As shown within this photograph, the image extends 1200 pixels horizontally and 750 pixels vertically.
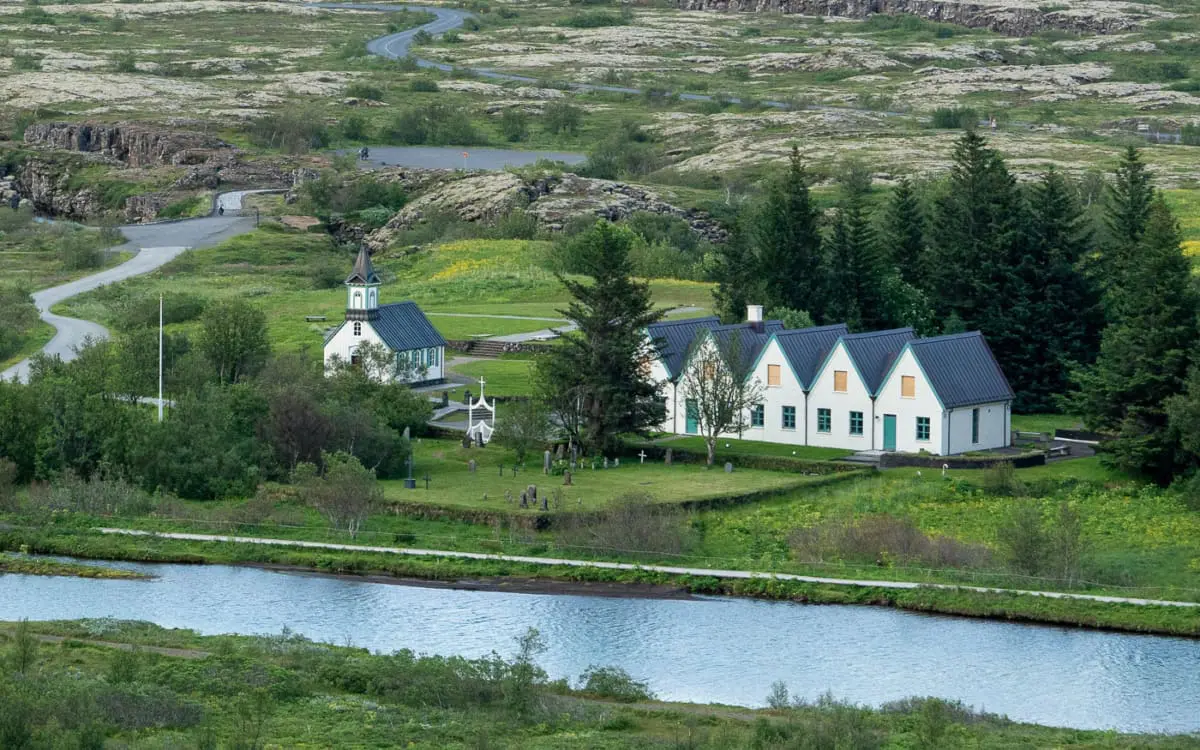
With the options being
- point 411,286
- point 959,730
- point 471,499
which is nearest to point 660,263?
point 411,286

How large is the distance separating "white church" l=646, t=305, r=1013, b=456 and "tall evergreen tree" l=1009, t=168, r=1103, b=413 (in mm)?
8457

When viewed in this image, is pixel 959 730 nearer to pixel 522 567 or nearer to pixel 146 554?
pixel 522 567

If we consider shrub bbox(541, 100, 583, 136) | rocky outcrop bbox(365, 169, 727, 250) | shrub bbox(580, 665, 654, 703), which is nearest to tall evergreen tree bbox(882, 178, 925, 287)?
rocky outcrop bbox(365, 169, 727, 250)

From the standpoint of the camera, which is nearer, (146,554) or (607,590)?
(607,590)

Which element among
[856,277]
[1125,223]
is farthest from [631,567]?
[1125,223]

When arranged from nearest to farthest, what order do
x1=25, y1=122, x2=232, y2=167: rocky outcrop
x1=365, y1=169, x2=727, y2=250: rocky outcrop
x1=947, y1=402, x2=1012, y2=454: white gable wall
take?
x1=947, y1=402, x2=1012, y2=454: white gable wall
x1=365, y1=169, x2=727, y2=250: rocky outcrop
x1=25, y1=122, x2=232, y2=167: rocky outcrop

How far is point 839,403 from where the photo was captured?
68812mm

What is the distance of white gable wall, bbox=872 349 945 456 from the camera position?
6688 cm

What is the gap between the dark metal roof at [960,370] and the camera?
221 ft

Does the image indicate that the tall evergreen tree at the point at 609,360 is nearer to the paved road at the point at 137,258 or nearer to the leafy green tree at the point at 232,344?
the leafy green tree at the point at 232,344

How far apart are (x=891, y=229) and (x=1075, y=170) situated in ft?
168

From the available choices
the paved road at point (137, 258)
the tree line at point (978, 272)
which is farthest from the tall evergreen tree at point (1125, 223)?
the paved road at point (137, 258)

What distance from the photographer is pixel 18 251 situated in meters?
116

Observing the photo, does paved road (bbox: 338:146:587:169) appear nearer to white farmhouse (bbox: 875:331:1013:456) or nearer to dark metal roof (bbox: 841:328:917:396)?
dark metal roof (bbox: 841:328:917:396)
